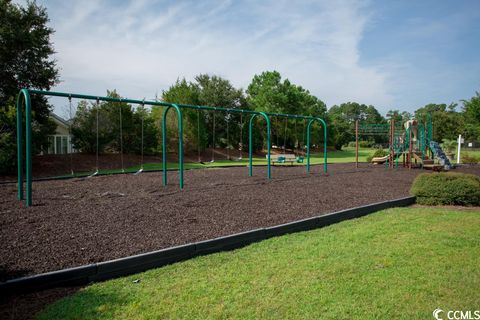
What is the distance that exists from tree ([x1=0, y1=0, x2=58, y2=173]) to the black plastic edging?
13.7 m

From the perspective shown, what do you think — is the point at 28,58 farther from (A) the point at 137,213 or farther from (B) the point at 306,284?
(B) the point at 306,284

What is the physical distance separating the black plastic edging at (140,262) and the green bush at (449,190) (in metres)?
3.62

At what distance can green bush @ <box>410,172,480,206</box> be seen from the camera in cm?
742

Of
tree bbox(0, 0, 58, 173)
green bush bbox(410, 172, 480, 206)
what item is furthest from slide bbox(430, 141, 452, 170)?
tree bbox(0, 0, 58, 173)

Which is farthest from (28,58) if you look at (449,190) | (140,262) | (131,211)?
(449,190)

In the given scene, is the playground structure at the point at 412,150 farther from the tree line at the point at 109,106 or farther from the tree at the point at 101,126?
the tree at the point at 101,126

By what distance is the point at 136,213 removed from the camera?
5.78 m

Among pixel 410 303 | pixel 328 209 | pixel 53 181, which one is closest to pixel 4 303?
pixel 410 303

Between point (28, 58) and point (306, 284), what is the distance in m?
18.2

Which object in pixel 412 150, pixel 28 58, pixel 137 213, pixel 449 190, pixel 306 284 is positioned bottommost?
pixel 306 284

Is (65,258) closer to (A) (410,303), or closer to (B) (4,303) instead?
(B) (4,303)

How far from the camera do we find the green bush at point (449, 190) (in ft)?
24.3

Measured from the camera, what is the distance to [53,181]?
10.2 metres

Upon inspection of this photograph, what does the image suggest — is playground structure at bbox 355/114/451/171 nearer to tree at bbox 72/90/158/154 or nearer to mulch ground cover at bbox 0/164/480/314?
mulch ground cover at bbox 0/164/480/314
